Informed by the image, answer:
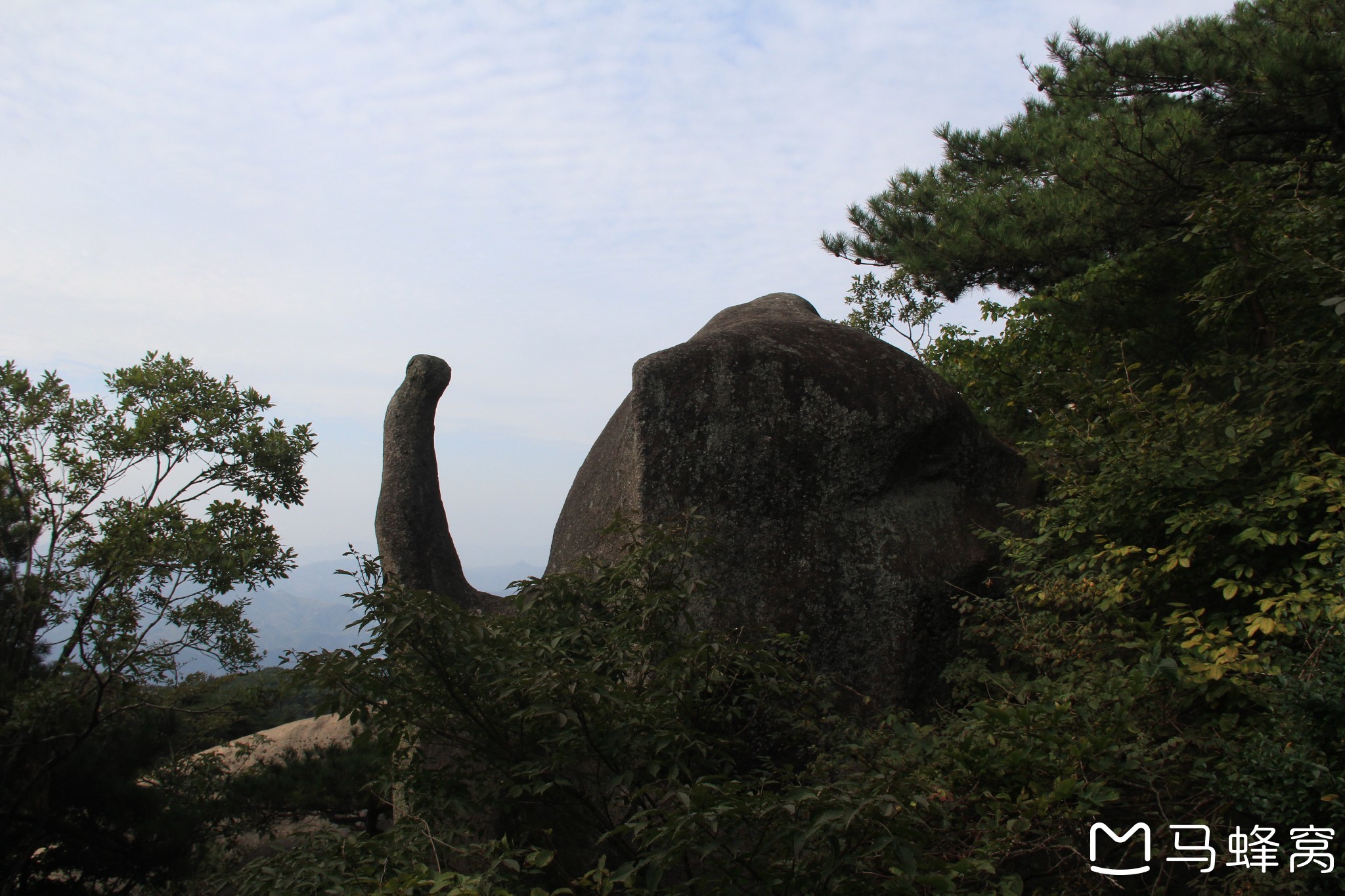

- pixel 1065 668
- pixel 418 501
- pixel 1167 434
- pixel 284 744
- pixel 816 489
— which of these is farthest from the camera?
pixel 284 744

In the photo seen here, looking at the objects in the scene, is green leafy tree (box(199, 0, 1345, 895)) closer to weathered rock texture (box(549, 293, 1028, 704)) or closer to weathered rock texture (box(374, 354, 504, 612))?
weathered rock texture (box(549, 293, 1028, 704))

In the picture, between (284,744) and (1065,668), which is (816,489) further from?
(284,744)

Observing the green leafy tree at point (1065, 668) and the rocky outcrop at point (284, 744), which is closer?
the green leafy tree at point (1065, 668)

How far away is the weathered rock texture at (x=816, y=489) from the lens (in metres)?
4.96

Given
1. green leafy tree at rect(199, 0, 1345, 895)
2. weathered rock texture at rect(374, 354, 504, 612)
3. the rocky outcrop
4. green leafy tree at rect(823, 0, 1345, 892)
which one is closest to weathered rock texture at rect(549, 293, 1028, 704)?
green leafy tree at rect(199, 0, 1345, 895)

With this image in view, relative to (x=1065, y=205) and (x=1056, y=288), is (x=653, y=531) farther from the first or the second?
(x=1056, y=288)

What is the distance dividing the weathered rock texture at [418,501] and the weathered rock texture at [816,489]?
2.90ft

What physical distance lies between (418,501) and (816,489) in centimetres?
276

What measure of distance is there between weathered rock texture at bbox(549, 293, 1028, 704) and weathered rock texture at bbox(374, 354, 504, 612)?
885mm

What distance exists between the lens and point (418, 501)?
6043 mm

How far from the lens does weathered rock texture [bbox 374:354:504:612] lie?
19.5ft

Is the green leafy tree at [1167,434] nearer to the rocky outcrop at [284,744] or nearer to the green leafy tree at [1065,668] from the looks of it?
the green leafy tree at [1065,668]

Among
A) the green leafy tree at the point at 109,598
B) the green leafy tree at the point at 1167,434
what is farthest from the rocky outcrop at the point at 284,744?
the green leafy tree at the point at 1167,434

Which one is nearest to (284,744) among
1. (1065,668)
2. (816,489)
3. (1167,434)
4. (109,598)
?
(109,598)
